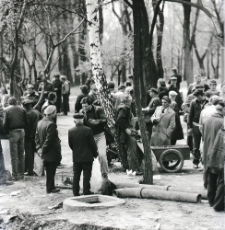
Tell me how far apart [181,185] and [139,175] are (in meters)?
1.42

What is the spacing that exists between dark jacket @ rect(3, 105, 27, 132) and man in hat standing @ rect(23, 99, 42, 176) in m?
0.25

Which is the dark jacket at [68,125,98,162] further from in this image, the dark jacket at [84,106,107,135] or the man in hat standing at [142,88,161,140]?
the man in hat standing at [142,88,161,140]

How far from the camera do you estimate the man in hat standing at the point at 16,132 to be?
1093cm

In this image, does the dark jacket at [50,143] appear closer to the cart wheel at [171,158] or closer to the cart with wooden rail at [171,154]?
the cart with wooden rail at [171,154]

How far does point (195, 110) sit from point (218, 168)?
437 cm

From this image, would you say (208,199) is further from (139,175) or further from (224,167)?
(139,175)

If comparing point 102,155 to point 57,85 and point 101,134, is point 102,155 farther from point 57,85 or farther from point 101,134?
point 57,85

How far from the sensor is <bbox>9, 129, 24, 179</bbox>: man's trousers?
11039mm

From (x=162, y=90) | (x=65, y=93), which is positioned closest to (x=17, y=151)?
(x=162, y=90)

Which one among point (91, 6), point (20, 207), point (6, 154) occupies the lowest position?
point (20, 207)

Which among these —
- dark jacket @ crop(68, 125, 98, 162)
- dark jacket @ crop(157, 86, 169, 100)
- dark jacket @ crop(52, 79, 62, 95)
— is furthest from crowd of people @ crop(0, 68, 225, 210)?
dark jacket @ crop(52, 79, 62, 95)

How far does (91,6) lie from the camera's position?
35.4 ft

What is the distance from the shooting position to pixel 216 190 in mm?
7961

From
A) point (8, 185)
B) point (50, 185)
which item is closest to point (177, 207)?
point (50, 185)
